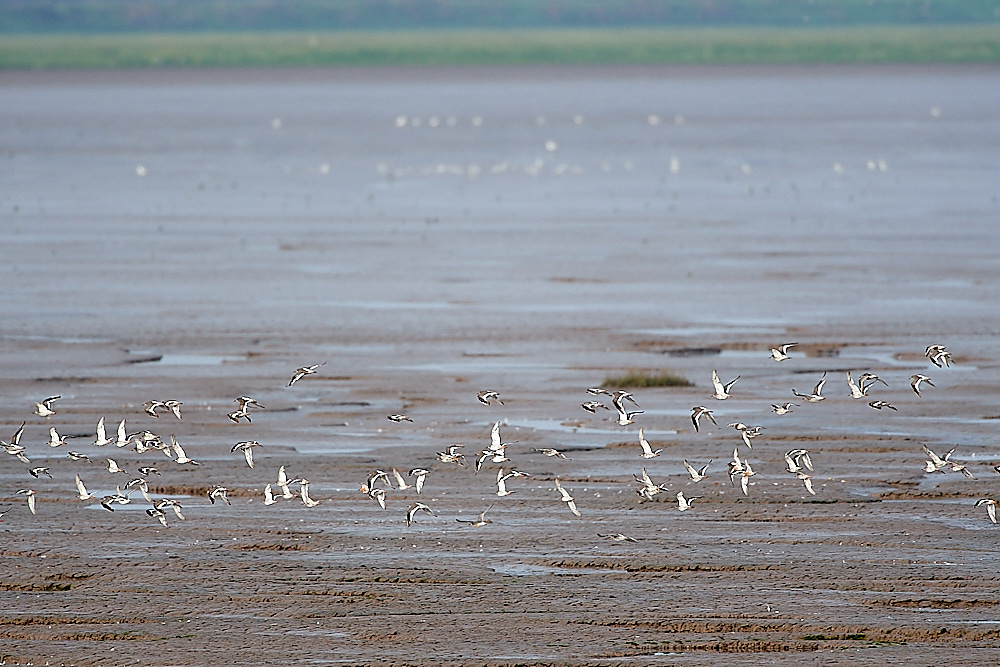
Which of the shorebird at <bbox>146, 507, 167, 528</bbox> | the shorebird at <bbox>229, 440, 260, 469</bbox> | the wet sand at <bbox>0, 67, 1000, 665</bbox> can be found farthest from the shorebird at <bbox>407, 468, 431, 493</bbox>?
the shorebird at <bbox>146, 507, 167, 528</bbox>

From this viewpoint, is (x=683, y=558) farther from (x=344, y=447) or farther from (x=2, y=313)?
(x=2, y=313)

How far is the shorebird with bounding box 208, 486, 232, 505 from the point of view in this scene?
14.7 meters

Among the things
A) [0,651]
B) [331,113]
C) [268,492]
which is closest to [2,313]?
[268,492]

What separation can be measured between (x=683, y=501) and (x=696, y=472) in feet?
5.79

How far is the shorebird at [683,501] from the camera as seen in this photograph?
13991 mm

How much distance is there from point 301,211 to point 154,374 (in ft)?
75.4

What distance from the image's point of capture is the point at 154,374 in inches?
839

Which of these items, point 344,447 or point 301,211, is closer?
point 344,447

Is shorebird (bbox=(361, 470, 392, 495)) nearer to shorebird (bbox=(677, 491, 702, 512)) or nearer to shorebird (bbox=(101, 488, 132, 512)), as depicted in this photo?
shorebird (bbox=(101, 488, 132, 512))

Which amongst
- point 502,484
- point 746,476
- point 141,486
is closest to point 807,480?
point 746,476

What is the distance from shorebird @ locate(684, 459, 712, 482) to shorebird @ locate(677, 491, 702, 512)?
18 cm

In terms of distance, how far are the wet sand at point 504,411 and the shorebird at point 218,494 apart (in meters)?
0.17

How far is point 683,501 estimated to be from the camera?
45.9 ft

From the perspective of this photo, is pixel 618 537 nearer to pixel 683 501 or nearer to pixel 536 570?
pixel 683 501
